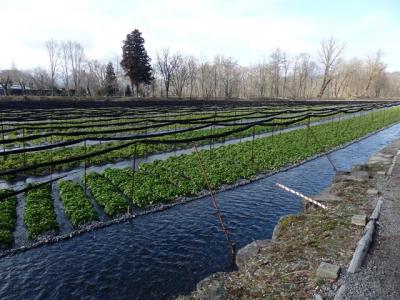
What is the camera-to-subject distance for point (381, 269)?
18.8ft

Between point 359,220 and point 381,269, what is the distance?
7.26 feet

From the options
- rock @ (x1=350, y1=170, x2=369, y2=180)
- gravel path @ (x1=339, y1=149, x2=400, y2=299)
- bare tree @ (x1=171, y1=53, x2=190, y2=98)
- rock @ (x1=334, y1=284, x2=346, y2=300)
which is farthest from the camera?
bare tree @ (x1=171, y1=53, x2=190, y2=98)

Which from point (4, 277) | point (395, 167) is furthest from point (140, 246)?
point (395, 167)

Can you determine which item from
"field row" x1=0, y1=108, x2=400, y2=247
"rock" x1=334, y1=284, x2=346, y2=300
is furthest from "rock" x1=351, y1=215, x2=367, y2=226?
"field row" x1=0, y1=108, x2=400, y2=247

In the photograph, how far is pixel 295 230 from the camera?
26.6 feet

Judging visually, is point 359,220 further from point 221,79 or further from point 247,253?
point 221,79

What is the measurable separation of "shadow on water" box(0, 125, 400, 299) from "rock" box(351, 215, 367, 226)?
2108 mm

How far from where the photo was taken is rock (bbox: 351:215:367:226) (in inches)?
306

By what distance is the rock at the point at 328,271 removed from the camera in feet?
18.3

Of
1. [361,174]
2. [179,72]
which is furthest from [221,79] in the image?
[361,174]

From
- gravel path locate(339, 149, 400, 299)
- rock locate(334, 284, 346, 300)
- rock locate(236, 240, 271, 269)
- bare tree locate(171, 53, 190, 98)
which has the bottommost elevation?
rock locate(236, 240, 271, 269)

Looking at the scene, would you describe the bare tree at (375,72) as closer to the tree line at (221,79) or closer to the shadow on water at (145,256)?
the tree line at (221,79)

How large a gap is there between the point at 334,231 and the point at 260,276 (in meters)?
2.48

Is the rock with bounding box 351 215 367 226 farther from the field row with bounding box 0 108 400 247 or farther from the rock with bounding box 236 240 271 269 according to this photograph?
the field row with bounding box 0 108 400 247
